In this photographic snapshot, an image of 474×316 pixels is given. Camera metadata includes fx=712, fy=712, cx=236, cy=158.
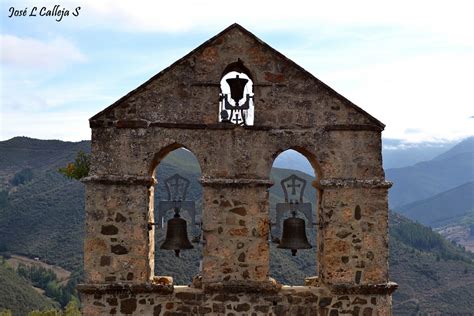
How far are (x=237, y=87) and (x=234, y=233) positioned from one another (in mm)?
1862

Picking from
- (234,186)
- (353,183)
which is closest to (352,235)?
(353,183)

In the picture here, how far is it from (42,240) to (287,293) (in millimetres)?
53490

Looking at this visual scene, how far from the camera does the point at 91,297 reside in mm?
8648

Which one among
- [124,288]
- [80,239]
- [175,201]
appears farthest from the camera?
[80,239]

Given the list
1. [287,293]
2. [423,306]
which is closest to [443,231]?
[423,306]

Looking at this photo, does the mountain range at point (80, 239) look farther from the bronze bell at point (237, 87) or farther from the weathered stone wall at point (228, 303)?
→ the bronze bell at point (237, 87)

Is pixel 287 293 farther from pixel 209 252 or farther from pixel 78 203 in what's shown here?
pixel 78 203

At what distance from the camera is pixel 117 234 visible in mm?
8656

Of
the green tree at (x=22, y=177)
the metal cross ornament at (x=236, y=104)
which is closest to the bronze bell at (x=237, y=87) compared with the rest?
the metal cross ornament at (x=236, y=104)

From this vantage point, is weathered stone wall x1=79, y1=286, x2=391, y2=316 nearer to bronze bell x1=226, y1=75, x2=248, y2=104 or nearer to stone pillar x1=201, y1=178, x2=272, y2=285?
stone pillar x1=201, y1=178, x2=272, y2=285

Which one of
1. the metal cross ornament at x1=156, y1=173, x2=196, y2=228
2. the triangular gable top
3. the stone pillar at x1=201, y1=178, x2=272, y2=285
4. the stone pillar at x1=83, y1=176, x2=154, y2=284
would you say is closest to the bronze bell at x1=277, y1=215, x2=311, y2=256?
the stone pillar at x1=201, y1=178, x2=272, y2=285

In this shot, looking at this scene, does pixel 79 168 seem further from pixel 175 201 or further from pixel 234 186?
pixel 234 186

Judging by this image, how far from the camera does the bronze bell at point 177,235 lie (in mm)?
9156

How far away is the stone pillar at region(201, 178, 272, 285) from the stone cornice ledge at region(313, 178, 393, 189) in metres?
0.72
